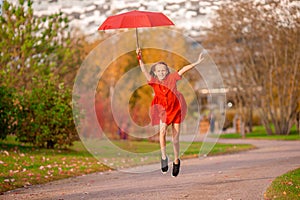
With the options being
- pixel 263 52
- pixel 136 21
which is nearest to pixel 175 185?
pixel 136 21

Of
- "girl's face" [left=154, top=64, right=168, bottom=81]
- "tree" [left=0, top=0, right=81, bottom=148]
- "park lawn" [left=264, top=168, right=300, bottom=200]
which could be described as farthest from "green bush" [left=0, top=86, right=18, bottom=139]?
"park lawn" [left=264, top=168, right=300, bottom=200]

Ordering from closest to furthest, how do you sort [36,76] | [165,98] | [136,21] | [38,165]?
[165,98] < [136,21] < [38,165] < [36,76]

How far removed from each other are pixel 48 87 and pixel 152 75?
1131 centimetres

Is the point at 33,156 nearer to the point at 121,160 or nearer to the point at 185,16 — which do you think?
the point at 121,160

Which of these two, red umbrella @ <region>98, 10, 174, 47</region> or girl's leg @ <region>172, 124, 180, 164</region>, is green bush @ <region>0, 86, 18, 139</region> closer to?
red umbrella @ <region>98, 10, 174, 47</region>

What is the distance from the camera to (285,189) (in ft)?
31.9

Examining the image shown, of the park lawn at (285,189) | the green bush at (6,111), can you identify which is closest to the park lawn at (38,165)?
the green bush at (6,111)

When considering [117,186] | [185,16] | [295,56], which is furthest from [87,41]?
[117,186]

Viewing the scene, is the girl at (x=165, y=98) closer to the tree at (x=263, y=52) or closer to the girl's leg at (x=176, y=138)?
the girl's leg at (x=176, y=138)

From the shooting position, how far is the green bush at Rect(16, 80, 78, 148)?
20.4 meters

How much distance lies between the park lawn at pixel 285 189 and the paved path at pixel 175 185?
7.7 inches

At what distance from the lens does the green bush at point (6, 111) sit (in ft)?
65.9

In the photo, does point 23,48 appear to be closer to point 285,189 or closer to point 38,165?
point 38,165

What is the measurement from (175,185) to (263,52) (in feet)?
80.7
